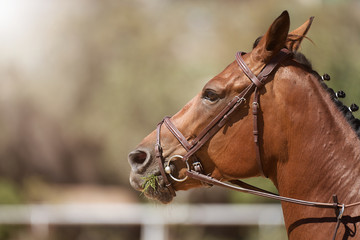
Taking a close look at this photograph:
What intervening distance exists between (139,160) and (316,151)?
4.19ft

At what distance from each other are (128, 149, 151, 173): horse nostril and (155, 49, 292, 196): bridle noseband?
0.09 metres

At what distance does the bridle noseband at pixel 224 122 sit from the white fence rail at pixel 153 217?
6538 mm

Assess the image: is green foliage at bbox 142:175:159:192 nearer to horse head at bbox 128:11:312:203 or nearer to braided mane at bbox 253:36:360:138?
horse head at bbox 128:11:312:203

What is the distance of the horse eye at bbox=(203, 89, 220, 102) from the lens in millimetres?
3402

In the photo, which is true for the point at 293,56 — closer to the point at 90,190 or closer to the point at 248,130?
the point at 248,130

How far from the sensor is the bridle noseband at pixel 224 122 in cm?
326

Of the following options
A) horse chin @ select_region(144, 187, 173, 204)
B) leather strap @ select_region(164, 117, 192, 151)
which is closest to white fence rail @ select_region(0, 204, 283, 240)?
horse chin @ select_region(144, 187, 173, 204)

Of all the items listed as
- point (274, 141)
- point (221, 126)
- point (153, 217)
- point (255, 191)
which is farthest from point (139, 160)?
point (153, 217)

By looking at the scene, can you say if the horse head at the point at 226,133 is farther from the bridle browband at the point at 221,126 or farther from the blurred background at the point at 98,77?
the blurred background at the point at 98,77

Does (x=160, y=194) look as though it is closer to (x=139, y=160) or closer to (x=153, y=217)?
(x=139, y=160)

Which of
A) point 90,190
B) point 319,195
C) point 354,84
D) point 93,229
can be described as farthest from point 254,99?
point 90,190

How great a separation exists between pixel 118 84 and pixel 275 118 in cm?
1401

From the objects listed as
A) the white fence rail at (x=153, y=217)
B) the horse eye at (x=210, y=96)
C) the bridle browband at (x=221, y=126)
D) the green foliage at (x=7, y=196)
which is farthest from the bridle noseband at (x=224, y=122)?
the green foliage at (x=7, y=196)

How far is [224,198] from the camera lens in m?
15.9
